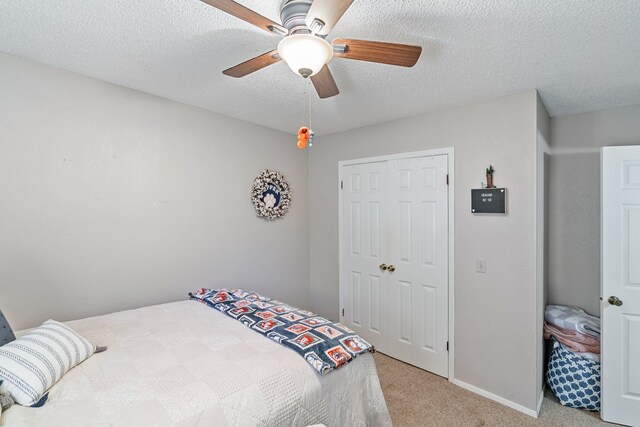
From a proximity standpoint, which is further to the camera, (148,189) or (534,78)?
(148,189)

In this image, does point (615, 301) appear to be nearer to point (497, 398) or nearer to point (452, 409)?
point (497, 398)

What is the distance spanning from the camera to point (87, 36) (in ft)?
5.26

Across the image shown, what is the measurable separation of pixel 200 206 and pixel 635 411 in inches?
142

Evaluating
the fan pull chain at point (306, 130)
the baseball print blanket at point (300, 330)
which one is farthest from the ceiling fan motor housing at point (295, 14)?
the baseball print blanket at point (300, 330)

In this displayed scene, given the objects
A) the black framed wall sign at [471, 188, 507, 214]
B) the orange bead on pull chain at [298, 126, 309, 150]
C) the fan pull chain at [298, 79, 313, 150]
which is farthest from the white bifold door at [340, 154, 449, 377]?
the orange bead on pull chain at [298, 126, 309, 150]

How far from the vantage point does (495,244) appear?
2.39 m

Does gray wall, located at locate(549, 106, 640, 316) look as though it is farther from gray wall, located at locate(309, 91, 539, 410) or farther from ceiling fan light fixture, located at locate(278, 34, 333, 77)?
ceiling fan light fixture, located at locate(278, 34, 333, 77)

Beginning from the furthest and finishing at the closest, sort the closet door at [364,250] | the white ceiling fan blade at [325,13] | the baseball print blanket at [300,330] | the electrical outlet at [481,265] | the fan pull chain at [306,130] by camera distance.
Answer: the closet door at [364,250] → the electrical outlet at [481,265] → the fan pull chain at [306,130] → the baseball print blanket at [300,330] → the white ceiling fan blade at [325,13]

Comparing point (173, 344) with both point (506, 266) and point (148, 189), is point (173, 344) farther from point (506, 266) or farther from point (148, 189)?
point (506, 266)

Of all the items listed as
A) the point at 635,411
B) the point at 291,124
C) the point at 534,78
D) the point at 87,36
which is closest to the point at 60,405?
the point at 87,36

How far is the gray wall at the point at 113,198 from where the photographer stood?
185cm

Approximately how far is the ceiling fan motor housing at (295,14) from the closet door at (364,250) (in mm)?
1933

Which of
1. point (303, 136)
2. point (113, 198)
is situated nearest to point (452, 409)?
point (303, 136)

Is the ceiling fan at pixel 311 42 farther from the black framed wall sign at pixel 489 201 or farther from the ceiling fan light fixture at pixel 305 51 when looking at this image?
the black framed wall sign at pixel 489 201
